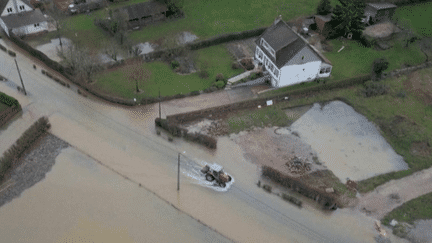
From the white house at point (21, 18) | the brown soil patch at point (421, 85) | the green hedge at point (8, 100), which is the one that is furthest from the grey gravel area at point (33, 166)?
the brown soil patch at point (421, 85)

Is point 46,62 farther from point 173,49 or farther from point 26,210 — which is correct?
point 26,210

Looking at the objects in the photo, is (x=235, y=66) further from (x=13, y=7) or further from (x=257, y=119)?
(x=13, y=7)

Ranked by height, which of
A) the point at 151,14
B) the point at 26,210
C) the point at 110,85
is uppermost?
the point at 151,14

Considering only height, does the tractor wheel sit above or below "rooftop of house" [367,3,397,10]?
below

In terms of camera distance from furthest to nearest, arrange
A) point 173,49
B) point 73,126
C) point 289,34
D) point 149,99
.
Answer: point 173,49
point 289,34
point 149,99
point 73,126

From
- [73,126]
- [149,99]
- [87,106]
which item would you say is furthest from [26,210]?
[149,99]

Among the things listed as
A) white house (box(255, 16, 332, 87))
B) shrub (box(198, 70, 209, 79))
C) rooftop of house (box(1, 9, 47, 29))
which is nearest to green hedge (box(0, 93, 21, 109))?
rooftop of house (box(1, 9, 47, 29))

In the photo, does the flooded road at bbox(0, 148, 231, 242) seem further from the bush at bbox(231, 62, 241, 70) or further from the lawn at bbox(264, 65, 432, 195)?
the bush at bbox(231, 62, 241, 70)
